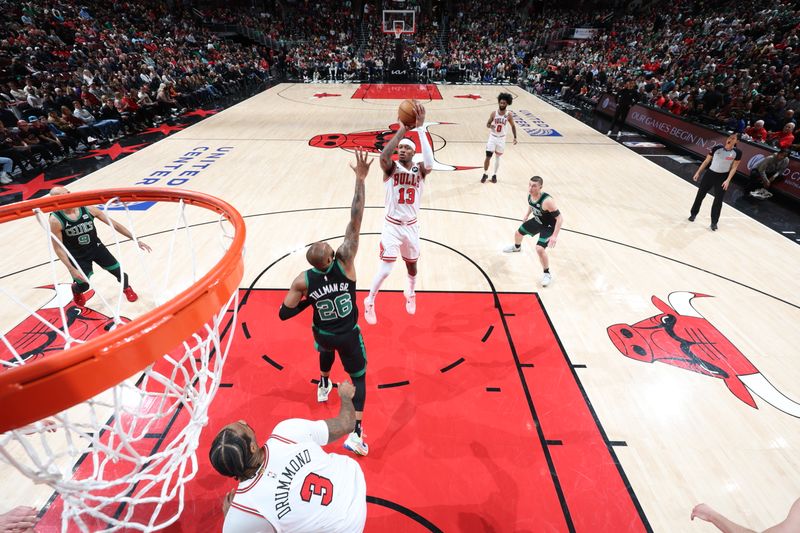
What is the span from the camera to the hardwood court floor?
3.18 meters

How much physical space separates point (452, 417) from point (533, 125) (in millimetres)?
12894

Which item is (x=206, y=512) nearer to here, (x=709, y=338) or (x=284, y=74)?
(x=709, y=338)

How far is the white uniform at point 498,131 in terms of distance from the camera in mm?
7969

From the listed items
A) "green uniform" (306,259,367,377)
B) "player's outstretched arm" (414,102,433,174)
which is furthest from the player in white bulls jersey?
"player's outstretched arm" (414,102,433,174)

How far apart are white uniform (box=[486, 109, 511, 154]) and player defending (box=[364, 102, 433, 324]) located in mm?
4240

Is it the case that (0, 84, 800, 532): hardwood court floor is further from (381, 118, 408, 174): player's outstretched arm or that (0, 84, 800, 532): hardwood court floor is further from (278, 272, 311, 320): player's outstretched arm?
(381, 118, 408, 174): player's outstretched arm

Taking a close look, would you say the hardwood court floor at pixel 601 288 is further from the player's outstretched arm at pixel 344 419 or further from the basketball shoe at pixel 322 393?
the player's outstretched arm at pixel 344 419

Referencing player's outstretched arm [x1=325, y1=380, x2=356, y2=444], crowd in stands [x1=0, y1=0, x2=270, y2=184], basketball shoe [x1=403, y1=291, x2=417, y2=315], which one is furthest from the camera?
crowd in stands [x1=0, y1=0, x2=270, y2=184]

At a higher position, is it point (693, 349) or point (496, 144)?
point (496, 144)

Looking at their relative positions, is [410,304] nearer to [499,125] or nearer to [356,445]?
[356,445]

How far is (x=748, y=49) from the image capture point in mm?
15695

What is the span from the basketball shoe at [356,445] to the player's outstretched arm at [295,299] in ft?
3.84

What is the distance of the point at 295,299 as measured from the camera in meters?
→ 2.88

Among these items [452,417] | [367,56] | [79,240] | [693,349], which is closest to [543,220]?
[693,349]
